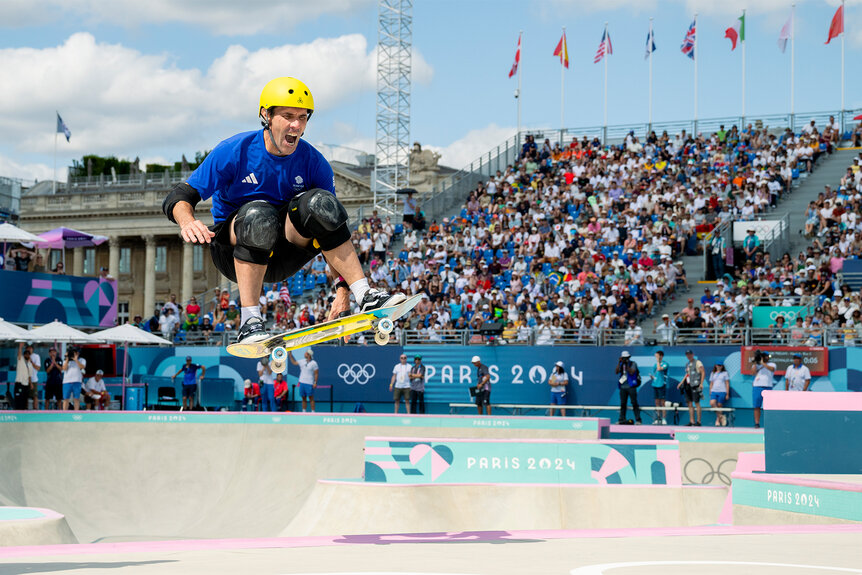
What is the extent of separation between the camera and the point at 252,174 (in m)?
7.65

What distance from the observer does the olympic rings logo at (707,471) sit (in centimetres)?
1842

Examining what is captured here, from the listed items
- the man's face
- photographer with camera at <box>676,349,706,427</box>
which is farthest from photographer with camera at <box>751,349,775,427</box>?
the man's face

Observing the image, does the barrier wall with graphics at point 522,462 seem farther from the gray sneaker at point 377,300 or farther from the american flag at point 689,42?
the american flag at point 689,42

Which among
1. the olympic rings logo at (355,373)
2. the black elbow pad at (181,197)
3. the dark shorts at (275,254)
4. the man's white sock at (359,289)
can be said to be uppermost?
the black elbow pad at (181,197)

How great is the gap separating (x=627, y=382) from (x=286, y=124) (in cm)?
1742

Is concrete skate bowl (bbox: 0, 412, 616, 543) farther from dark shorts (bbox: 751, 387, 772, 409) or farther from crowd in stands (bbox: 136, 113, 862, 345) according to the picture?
dark shorts (bbox: 751, 387, 772, 409)

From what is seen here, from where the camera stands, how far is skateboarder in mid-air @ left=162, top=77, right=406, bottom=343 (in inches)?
294

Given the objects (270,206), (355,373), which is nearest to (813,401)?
(270,206)

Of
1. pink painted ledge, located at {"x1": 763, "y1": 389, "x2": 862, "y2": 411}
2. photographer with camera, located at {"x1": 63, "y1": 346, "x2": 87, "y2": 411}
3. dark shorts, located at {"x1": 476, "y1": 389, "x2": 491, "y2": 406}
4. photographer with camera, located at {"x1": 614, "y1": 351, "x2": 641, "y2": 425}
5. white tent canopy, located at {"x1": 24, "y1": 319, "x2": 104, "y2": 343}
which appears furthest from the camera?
white tent canopy, located at {"x1": 24, "y1": 319, "x2": 104, "y2": 343}

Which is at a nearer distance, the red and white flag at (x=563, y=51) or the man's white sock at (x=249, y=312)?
the man's white sock at (x=249, y=312)

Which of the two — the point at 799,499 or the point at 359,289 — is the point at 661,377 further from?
the point at 359,289

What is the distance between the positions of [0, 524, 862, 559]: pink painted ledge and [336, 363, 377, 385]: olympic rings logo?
1946 centimetres

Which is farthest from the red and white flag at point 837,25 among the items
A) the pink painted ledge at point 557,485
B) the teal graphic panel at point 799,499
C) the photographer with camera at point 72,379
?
the teal graphic panel at point 799,499

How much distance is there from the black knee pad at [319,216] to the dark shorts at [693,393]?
16.7m
